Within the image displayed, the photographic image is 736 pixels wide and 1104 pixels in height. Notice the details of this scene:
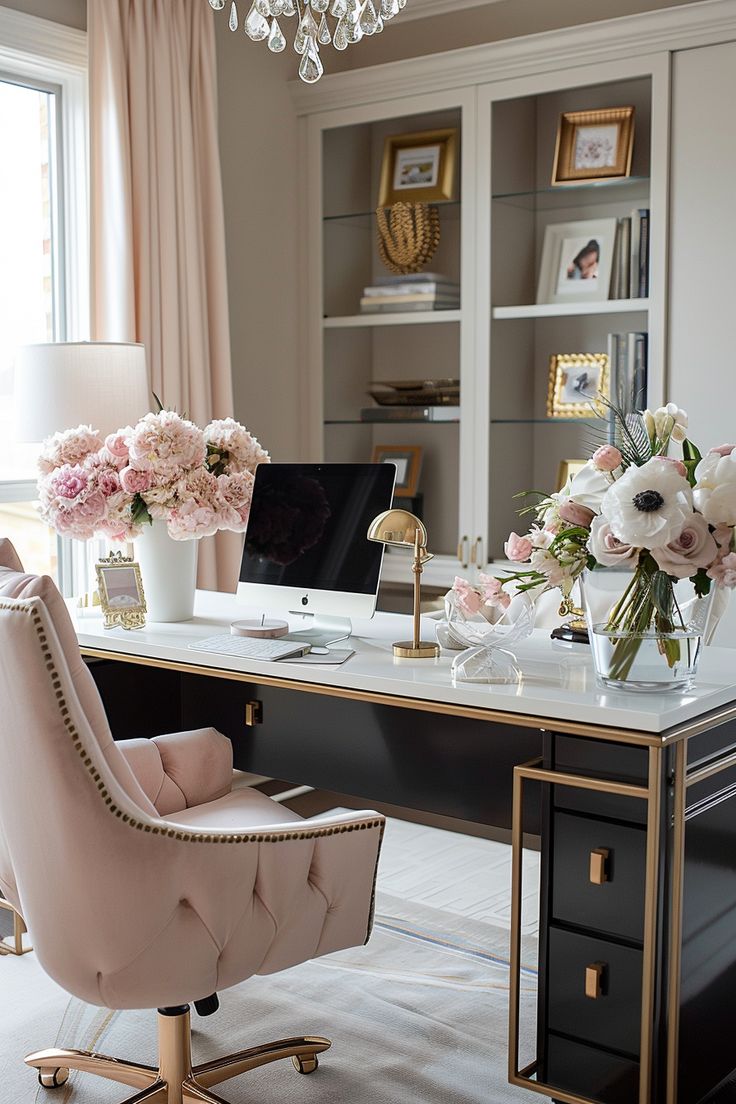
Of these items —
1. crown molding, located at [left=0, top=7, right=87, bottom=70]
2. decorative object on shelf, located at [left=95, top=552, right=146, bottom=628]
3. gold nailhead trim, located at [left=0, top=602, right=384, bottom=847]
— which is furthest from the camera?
crown molding, located at [left=0, top=7, right=87, bottom=70]

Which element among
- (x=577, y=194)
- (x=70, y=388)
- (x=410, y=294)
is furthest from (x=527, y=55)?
(x=70, y=388)

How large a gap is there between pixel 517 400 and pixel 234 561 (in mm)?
1114

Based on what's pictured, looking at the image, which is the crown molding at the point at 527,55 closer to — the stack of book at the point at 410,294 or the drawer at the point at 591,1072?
the stack of book at the point at 410,294

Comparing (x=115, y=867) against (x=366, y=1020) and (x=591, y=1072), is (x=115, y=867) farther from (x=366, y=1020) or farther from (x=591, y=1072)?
(x=366, y=1020)

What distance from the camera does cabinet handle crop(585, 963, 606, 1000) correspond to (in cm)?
191

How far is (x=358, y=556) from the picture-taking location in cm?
242

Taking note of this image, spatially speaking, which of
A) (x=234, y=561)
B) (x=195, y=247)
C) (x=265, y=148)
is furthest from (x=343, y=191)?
(x=234, y=561)

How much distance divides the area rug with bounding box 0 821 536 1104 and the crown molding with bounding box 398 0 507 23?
2991 millimetres

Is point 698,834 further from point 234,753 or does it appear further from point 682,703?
point 234,753

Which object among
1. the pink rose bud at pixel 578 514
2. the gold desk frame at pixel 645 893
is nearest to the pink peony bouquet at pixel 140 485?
the pink rose bud at pixel 578 514

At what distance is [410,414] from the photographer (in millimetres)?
4234

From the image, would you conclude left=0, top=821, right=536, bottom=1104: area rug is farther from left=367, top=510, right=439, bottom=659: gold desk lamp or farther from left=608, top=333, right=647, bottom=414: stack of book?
left=608, top=333, right=647, bottom=414: stack of book

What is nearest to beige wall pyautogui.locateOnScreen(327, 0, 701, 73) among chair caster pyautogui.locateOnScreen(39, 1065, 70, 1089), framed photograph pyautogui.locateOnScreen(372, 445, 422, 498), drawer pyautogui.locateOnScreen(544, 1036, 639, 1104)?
framed photograph pyautogui.locateOnScreen(372, 445, 422, 498)

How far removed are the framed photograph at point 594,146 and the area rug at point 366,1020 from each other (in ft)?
7.37
